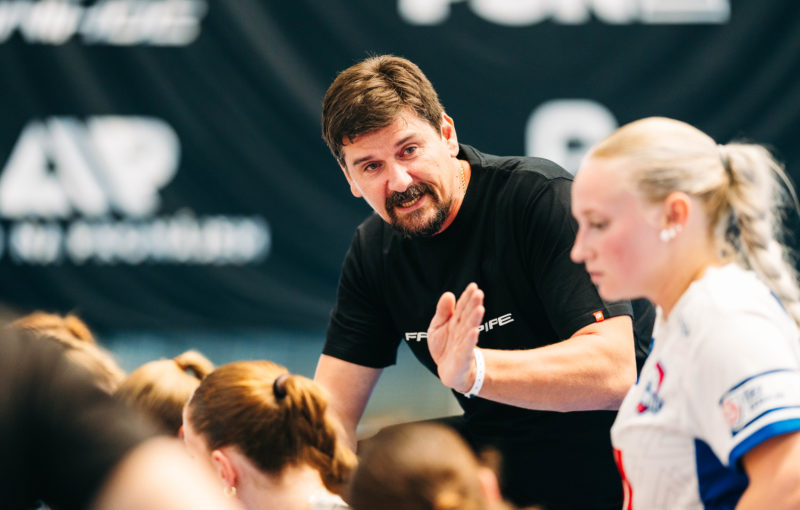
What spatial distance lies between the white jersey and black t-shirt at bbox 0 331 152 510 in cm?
81

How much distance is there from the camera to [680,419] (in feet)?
4.57

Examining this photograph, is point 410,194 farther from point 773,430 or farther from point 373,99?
point 773,430

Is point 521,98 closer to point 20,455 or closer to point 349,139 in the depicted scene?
point 349,139

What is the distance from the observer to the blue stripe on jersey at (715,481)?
4.44 feet

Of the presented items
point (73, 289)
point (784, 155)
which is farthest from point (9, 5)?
point (784, 155)

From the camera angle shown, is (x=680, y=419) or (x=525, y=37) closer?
(x=680, y=419)

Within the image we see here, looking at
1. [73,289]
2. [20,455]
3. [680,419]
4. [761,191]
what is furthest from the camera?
[73,289]

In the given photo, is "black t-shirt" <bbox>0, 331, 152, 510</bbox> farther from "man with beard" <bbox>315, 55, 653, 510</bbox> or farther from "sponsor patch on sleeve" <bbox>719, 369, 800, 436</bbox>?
"man with beard" <bbox>315, 55, 653, 510</bbox>

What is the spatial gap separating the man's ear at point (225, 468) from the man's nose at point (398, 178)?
2.53ft

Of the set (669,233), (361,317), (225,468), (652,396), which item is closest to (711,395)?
(652,396)

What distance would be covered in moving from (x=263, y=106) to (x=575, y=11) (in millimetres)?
1824

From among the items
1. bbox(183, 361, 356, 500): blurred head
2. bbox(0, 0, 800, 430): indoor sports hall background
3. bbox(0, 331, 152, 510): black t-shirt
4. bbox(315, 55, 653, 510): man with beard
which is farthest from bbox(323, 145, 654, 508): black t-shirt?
bbox(0, 0, 800, 430): indoor sports hall background

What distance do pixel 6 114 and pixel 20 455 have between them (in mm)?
4915

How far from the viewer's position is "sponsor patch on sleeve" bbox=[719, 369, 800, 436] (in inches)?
49.2
